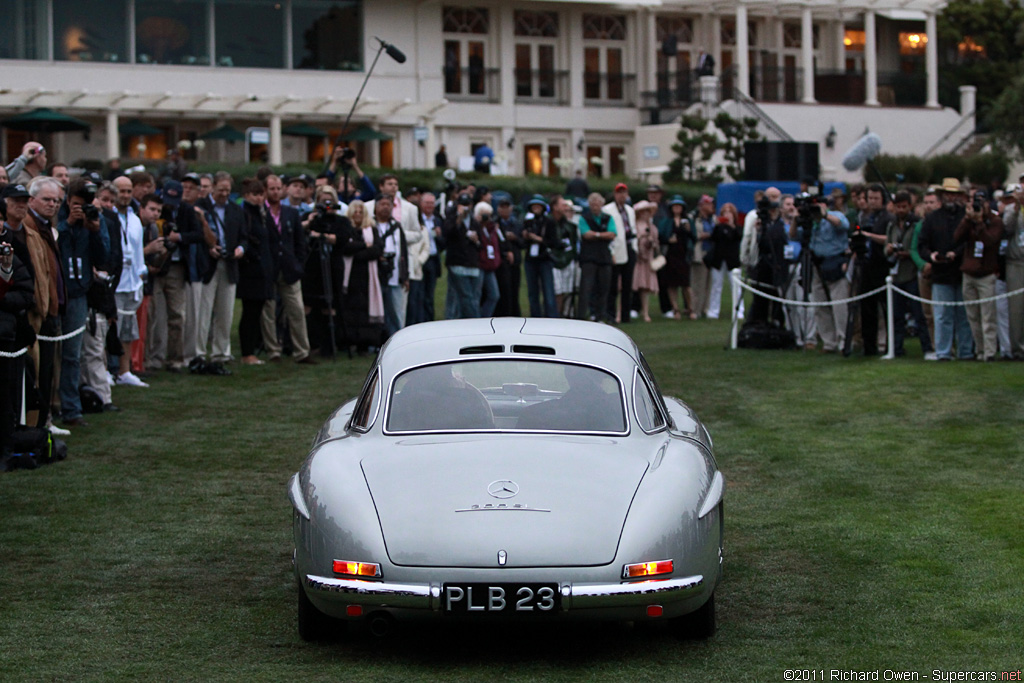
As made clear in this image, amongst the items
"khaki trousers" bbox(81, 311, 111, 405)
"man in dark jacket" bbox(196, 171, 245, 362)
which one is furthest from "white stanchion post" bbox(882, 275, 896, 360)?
"khaki trousers" bbox(81, 311, 111, 405)

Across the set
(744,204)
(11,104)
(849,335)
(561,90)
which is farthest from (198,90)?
(849,335)

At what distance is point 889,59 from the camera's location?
6141cm

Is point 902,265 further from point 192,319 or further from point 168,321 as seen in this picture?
point 168,321

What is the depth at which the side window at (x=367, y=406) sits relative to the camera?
7.31 metres

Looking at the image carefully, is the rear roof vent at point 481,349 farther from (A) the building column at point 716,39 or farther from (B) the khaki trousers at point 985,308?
(A) the building column at point 716,39

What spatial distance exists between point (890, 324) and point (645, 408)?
35.8 ft

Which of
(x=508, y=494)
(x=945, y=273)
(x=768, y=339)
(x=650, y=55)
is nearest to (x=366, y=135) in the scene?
(x=650, y=55)

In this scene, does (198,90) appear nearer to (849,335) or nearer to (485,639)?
(849,335)

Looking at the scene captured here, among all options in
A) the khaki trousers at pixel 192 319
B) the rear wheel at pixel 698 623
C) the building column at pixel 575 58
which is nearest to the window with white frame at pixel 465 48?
the building column at pixel 575 58

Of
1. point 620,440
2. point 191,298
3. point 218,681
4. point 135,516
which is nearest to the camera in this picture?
point 218,681

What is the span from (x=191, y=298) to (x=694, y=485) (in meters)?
10.8

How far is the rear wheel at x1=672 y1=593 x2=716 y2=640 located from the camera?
21.1 ft

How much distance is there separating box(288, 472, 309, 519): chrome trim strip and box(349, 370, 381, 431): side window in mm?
458

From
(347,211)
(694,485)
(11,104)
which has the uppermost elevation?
(11,104)
